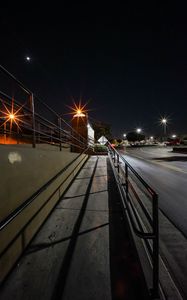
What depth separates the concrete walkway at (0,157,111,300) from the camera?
228 cm

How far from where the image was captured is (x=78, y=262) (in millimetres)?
2771

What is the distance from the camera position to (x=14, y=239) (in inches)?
105

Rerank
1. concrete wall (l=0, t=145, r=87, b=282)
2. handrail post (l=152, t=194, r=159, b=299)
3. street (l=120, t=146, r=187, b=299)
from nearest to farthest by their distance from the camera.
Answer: handrail post (l=152, t=194, r=159, b=299) → concrete wall (l=0, t=145, r=87, b=282) → street (l=120, t=146, r=187, b=299)

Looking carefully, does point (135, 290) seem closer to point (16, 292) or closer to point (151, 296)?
point (151, 296)

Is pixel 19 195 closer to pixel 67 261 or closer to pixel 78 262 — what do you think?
pixel 67 261

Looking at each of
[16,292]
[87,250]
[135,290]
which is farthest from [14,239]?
[135,290]

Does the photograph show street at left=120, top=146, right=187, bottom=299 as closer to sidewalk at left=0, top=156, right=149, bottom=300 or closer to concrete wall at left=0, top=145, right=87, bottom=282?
sidewalk at left=0, top=156, right=149, bottom=300

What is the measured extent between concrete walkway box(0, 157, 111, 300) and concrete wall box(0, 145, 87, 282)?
7.0 inches

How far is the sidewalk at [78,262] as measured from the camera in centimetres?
228

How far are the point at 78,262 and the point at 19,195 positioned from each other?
1190 millimetres

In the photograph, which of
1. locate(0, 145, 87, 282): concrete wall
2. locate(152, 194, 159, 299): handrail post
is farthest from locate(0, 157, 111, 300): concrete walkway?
locate(152, 194, 159, 299): handrail post

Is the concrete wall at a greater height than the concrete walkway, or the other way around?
the concrete wall

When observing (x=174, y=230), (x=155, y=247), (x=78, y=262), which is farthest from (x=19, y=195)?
(x=174, y=230)

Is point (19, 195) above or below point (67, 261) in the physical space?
above
